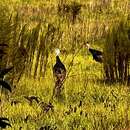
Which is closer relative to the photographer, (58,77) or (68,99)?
(68,99)

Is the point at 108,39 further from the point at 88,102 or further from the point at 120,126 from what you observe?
the point at 120,126

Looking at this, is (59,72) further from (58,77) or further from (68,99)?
(68,99)

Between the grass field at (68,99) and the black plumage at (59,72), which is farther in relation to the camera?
the black plumage at (59,72)

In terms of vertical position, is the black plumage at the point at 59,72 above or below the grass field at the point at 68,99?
above

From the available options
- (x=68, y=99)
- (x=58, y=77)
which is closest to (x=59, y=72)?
(x=58, y=77)

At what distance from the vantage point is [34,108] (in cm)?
564

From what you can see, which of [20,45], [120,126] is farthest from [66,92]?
[120,126]

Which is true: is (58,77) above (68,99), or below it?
above

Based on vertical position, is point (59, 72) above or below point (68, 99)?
above

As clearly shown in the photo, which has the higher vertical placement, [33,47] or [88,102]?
[33,47]

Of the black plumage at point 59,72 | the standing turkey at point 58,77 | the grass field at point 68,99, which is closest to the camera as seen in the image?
the grass field at point 68,99

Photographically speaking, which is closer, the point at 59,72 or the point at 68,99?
the point at 68,99

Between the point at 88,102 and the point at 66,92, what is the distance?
458mm

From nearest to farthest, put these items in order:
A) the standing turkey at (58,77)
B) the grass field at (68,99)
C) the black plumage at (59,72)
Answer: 1. the grass field at (68,99)
2. the standing turkey at (58,77)
3. the black plumage at (59,72)
